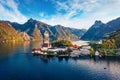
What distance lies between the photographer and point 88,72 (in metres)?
110

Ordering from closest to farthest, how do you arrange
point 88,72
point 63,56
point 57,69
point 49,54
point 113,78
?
point 113,78 → point 88,72 → point 57,69 → point 63,56 → point 49,54

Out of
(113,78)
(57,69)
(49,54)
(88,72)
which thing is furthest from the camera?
(49,54)

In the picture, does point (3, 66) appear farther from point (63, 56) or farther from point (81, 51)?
point (81, 51)

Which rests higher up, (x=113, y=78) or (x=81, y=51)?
(x=81, y=51)

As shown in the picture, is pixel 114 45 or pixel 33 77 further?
pixel 114 45

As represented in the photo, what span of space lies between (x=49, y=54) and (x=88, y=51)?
1354 inches

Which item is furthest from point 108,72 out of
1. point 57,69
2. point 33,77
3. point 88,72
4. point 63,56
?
point 63,56

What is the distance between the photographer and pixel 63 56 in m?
167

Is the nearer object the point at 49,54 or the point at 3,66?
the point at 3,66

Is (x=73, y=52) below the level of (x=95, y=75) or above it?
above

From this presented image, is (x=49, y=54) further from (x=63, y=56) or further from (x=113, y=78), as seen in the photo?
(x=113, y=78)

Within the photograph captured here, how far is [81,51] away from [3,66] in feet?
251

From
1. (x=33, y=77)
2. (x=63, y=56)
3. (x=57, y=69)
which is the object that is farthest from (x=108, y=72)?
(x=63, y=56)

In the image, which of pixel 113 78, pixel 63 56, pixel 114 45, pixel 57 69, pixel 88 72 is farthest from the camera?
pixel 114 45
